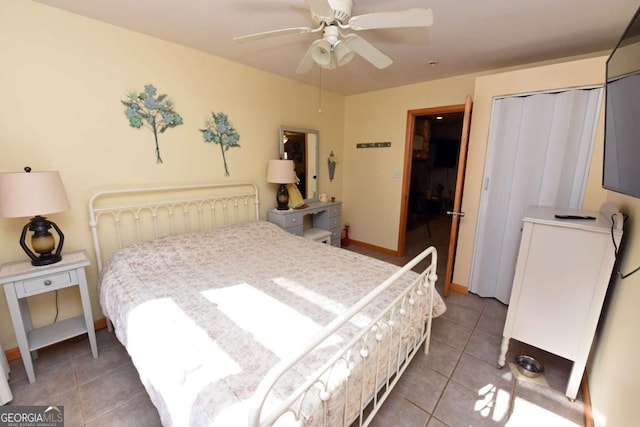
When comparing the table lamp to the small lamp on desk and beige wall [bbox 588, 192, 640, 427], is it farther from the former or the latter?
beige wall [bbox 588, 192, 640, 427]

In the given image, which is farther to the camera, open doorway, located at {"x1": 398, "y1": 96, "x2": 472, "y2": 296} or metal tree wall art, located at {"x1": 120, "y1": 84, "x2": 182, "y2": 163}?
open doorway, located at {"x1": 398, "y1": 96, "x2": 472, "y2": 296}

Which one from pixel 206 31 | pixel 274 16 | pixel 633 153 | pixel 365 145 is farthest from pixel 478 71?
pixel 206 31

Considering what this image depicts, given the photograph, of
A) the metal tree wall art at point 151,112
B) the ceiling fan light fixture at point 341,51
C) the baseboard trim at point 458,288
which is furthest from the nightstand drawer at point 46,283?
the baseboard trim at point 458,288

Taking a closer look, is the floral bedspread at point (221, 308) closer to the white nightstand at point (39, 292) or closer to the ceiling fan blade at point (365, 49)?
the white nightstand at point (39, 292)

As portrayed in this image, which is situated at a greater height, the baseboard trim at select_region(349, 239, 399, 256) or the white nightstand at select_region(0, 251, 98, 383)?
the white nightstand at select_region(0, 251, 98, 383)

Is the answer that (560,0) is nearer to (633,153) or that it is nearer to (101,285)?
(633,153)

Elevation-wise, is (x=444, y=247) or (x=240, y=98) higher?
(x=240, y=98)

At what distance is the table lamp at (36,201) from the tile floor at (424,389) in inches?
30.7

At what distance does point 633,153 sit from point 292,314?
1524 mm

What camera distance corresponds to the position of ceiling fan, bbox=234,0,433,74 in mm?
1320

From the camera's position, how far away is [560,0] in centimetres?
162

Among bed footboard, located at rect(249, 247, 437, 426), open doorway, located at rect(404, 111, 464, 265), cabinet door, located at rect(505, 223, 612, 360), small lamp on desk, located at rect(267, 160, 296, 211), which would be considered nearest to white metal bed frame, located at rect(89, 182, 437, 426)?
bed footboard, located at rect(249, 247, 437, 426)

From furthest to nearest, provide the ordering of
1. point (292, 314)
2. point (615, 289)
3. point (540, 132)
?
point (540, 132), point (615, 289), point (292, 314)

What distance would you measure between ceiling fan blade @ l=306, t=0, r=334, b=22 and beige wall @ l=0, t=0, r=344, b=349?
1670 millimetres
